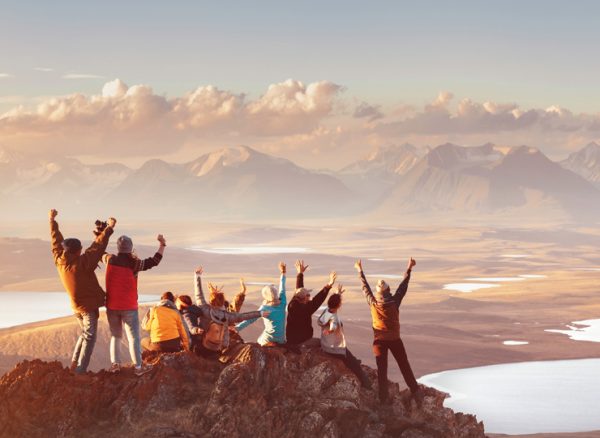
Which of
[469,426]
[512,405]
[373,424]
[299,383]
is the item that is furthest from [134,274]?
[512,405]

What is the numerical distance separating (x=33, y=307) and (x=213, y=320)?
159944mm

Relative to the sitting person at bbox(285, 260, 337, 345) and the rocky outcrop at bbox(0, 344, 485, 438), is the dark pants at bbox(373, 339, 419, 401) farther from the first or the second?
the sitting person at bbox(285, 260, 337, 345)

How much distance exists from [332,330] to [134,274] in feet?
11.9

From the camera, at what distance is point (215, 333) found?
17.0m

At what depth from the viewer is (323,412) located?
1630 centimetres

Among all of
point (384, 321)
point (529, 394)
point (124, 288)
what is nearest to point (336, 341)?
point (384, 321)

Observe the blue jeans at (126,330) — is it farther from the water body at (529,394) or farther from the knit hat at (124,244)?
the water body at (529,394)

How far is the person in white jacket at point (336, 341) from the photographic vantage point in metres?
16.8

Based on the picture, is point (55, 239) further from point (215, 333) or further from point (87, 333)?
point (215, 333)

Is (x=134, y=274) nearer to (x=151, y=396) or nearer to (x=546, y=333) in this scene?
(x=151, y=396)

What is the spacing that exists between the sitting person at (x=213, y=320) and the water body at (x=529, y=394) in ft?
182

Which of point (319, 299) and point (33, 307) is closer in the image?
point (319, 299)

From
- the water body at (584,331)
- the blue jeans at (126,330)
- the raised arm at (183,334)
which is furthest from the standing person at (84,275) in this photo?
the water body at (584,331)

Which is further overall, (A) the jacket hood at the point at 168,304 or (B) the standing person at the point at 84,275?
(A) the jacket hood at the point at 168,304
